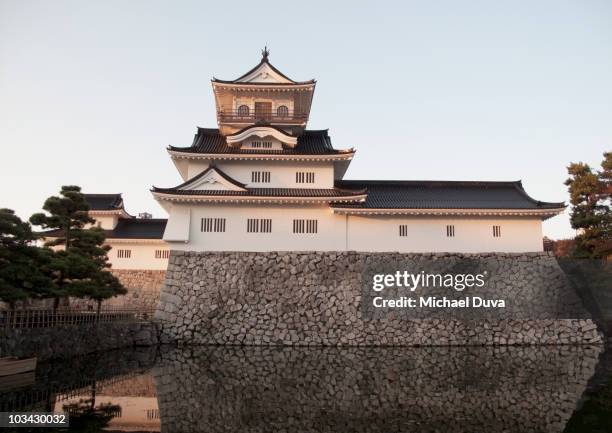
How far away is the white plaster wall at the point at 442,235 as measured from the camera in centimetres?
1888

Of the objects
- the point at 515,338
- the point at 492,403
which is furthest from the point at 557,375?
the point at 515,338

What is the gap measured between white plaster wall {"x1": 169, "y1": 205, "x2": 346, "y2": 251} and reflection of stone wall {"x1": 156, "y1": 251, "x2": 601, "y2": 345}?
62cm

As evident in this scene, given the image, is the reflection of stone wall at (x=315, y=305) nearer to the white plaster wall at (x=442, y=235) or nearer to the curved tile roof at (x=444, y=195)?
the white plaster wall at (x=442, y=235)

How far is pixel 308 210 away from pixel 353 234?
1888 millimetres

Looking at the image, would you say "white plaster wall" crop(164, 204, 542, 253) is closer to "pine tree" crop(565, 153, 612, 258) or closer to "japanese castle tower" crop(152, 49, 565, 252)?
"japanese castle tower" crop(152, 49, 565, 252)

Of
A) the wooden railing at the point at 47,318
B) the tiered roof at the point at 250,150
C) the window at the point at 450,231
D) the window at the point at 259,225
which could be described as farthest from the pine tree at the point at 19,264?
the window at the point at 450,231

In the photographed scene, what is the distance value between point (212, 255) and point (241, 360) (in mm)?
5172

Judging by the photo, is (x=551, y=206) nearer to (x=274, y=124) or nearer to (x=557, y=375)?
(x=557, y=375)

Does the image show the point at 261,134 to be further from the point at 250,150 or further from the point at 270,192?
the point at 270,192

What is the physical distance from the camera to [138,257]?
24609 mm

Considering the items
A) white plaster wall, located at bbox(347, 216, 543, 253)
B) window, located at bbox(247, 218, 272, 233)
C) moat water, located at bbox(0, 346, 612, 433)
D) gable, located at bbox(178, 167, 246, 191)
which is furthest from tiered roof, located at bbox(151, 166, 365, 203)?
moat water, located at bbox(0, 346, 612, 433)

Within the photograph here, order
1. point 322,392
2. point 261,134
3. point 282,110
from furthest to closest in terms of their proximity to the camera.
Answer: point 282,110
point 261,134
point 322,392

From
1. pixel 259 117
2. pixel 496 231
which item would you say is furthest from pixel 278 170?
pixel 496 231

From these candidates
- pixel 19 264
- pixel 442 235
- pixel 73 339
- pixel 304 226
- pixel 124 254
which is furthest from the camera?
pixel 124 254
